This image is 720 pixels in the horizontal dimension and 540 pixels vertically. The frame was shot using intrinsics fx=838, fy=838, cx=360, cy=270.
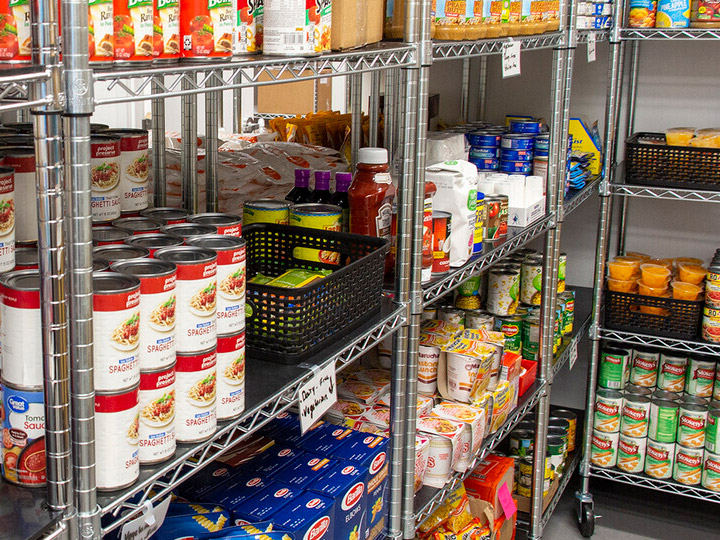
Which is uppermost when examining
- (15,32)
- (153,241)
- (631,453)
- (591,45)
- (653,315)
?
(591,45)

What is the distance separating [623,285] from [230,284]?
7.95ft

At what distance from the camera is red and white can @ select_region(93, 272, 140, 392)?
0.92m

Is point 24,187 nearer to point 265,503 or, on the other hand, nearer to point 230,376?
point 230,376

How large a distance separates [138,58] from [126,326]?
320 mm

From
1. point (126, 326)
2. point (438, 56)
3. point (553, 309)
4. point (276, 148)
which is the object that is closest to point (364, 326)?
point (438, 56)

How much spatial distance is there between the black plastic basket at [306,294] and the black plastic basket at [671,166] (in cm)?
185

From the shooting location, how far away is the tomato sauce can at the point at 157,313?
3.28 ft

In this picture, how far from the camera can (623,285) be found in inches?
129

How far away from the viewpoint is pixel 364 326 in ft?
5.21

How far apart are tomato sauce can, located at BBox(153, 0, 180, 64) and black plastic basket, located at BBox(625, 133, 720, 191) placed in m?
2.43

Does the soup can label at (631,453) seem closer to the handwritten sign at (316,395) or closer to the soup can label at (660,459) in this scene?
the soup can label at (660,459)

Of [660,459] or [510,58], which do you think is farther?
[660,459]

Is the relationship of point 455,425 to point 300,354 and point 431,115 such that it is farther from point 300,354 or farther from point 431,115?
point 431,115

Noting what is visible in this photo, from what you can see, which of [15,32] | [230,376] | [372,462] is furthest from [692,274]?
[15,32]
